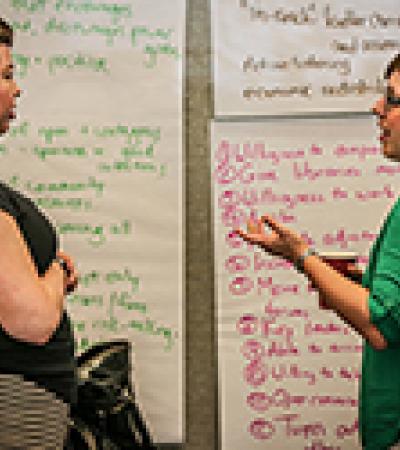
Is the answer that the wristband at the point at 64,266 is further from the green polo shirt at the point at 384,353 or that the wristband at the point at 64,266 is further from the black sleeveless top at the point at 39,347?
the green polo shirt at the point at 384,353

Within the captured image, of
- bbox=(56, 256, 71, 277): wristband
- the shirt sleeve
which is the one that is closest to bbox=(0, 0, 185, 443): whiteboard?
bbox=(56, 256, 71, 277): wristband

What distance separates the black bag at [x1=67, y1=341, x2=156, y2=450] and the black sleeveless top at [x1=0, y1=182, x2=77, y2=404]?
0.91 ft

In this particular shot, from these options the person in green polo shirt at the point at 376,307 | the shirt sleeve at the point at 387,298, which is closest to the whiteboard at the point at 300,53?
the person in green polo shirt at the point at 376,307

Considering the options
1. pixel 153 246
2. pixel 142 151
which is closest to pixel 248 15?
pixel 142 151

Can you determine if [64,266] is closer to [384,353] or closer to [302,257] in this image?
[302,257]

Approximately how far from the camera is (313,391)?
1854 millimetres

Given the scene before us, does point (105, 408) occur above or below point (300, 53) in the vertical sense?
below

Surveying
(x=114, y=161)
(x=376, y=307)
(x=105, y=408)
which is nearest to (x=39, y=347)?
(x=105, y=408)

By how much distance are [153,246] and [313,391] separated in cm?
66

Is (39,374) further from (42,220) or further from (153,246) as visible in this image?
(153,246)

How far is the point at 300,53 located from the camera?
6.56 ft

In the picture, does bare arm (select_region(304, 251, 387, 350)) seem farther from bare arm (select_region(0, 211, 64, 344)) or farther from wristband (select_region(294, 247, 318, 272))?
bare arm (select_region(0, 211, 64, 344))

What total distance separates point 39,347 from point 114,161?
0.86m

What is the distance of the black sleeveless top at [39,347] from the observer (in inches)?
48.4
